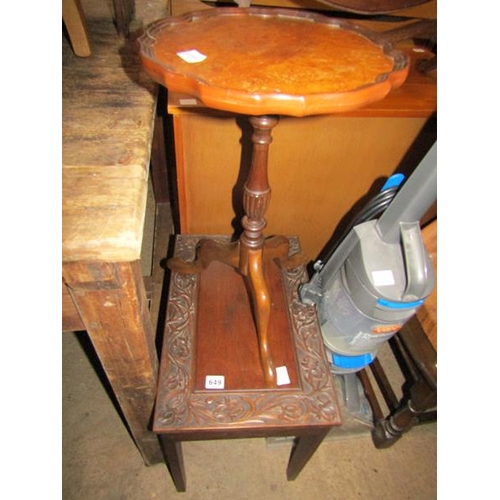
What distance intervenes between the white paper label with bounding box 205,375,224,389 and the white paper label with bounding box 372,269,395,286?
451 millimetres

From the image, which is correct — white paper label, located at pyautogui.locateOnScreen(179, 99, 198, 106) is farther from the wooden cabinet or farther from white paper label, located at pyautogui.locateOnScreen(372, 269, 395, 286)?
white paper label, located at pyautogui.locateOnScreen(372, 269, 395, 286)

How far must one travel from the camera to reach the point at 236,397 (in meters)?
0.81

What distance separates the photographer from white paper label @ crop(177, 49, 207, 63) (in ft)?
1.68

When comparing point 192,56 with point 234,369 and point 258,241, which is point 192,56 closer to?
point 258,241

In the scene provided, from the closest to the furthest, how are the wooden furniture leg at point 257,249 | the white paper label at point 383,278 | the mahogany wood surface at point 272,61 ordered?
the mahogany wood surface at point 272,61 < the wooden furniture leg at point 257,249 < the white paper label at point 383,278

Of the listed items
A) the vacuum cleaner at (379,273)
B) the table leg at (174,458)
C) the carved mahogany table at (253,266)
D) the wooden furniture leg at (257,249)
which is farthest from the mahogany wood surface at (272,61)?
the table leg at (174,458)

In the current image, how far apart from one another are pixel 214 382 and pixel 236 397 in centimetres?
7

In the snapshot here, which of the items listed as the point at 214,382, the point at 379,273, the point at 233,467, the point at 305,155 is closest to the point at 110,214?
the point at 214,382

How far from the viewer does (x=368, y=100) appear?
0.47m

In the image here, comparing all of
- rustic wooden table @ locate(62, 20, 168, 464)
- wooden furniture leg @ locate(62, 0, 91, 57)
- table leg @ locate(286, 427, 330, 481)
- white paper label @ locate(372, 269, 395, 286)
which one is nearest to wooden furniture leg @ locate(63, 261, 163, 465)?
rustic wooden table @ locate(62, 20, 168, 464)

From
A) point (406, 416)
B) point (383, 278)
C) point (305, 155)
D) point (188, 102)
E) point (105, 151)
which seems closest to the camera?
point (105, 151)

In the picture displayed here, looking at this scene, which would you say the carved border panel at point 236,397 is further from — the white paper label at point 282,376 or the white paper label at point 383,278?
the white paper label at point 383,278

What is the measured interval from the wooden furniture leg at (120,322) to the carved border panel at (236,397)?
71 mm

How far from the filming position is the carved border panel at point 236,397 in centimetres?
76
